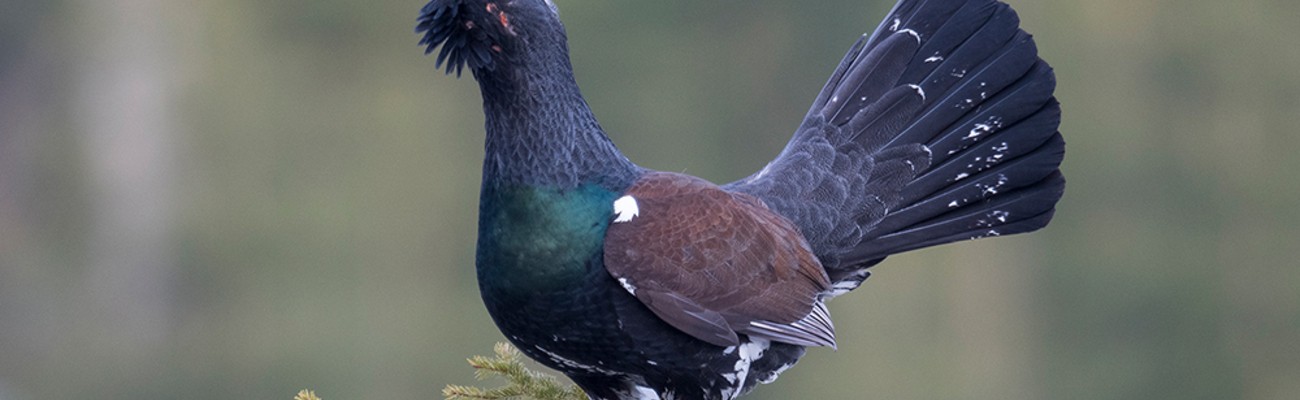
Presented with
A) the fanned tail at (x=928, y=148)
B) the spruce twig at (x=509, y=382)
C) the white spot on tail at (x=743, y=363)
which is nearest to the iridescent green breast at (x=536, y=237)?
the spruce twig at (x=509, y=382)

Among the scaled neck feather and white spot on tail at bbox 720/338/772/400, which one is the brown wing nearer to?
white spot on tail at bbox 720/338/772/400

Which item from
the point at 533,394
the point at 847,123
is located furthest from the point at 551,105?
the point at 847,123

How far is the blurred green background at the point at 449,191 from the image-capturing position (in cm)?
1534

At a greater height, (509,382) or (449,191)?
(449,191)

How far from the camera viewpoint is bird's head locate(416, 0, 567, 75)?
420 cm

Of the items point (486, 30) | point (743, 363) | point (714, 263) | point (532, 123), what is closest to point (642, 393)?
point (743, 363)

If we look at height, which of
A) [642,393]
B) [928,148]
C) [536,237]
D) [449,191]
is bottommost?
[642,393]

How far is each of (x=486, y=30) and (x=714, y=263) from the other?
2.78 ft

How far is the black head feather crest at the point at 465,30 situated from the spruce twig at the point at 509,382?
74cm

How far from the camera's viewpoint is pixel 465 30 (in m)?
4.23

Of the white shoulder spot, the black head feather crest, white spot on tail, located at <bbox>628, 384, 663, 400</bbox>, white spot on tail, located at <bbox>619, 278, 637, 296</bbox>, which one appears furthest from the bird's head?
white spot on tail, located at <bbox>628, 384, 663, 400</bbox>

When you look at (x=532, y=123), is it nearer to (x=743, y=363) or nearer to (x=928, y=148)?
(x=743, y=363)

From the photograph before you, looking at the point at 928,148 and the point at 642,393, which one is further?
the point at 928,148

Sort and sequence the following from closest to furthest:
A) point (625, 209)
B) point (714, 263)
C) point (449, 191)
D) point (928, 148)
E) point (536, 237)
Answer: point (536, 237), point (625, 209), point (714, 263), point (928, 148), point (449, 191)
